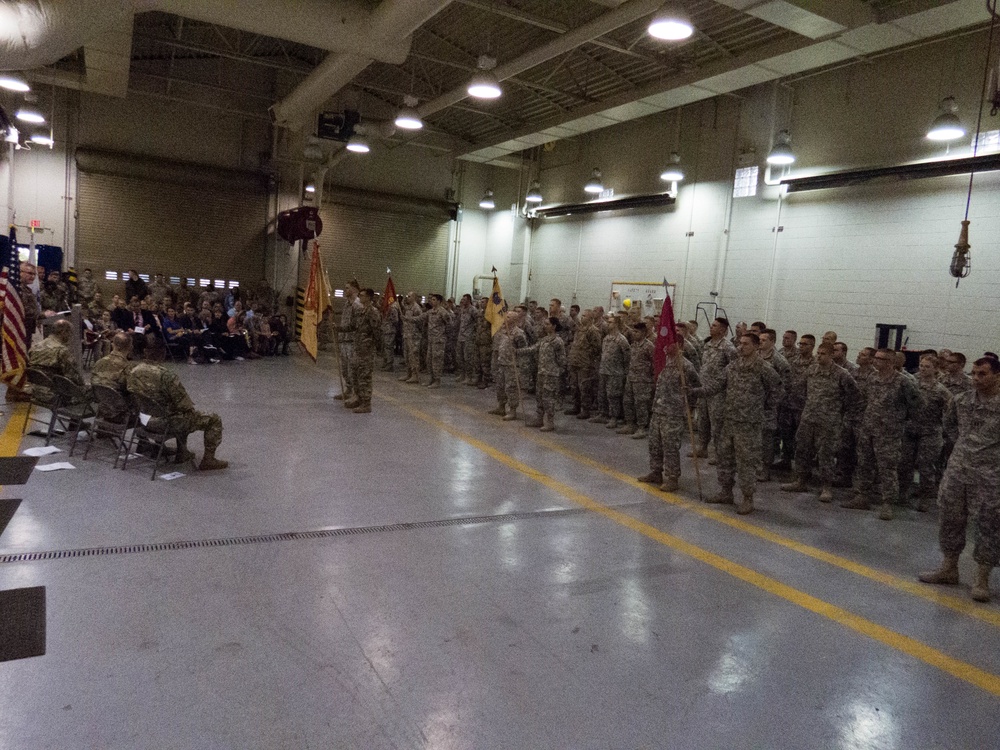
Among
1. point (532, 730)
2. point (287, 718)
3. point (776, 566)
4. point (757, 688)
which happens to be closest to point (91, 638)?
point (287, 718)

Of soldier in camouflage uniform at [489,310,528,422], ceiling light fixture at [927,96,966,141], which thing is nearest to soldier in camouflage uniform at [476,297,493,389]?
soldier in camouflage uniform at [489,310,528,422]

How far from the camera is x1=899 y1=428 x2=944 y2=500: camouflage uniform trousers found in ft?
22.0

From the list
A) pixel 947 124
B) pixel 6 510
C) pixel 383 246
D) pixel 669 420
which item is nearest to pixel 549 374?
pixel 669 420

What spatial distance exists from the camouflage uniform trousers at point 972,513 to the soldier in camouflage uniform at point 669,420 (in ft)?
7.62

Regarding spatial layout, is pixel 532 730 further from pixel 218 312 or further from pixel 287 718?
pixel 218 312

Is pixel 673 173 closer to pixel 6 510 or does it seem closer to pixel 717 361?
pixel 717 361

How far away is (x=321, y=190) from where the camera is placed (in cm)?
1812

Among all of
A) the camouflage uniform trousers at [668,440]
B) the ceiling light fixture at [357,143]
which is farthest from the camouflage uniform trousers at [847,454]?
the ceiling light fixture at [357,143]

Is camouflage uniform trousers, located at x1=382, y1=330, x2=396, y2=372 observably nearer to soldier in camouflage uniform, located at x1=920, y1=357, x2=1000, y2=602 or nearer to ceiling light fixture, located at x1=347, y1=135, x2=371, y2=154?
ceiling light fixture, located at x1=347, y1=135, x2=371, y2=154

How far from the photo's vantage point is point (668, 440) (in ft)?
21.5

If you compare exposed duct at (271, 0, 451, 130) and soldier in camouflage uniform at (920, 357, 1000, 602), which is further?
exposed duct at (271, 0, 451, 130)

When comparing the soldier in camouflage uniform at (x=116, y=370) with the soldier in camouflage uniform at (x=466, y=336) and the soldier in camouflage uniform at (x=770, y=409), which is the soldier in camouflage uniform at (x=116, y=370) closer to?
the soldier in camouflage uniform at (x=770, y=409)

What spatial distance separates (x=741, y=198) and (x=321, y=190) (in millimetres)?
11130

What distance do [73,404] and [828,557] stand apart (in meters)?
7.22
